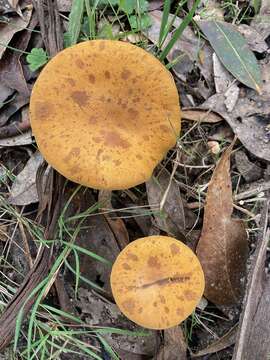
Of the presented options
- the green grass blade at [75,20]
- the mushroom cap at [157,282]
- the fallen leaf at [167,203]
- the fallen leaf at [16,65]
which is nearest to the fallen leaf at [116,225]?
the fallen leaf at [167,203]

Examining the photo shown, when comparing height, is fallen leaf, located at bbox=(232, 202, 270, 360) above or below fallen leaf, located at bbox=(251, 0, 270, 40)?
below

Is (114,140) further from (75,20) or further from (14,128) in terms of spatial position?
Result: (75,20)

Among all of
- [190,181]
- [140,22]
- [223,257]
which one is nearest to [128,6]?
[140,22]

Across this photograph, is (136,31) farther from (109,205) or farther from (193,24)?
(109,205)

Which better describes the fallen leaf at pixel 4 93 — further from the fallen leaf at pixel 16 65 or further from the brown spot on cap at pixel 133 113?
the brown spot on cap at pixel 133 113

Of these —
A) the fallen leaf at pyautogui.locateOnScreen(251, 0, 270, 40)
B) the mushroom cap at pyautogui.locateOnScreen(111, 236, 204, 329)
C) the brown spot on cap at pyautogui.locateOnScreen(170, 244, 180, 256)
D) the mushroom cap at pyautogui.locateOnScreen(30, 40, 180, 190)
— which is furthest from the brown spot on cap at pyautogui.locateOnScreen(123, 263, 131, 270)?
the fallen leaf at pyautogui.locateOnScreen(251, 0, 270, 40)

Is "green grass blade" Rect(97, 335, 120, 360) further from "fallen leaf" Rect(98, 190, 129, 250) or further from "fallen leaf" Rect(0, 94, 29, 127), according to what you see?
"fallen leaf" Rect(0, 94, 29, 127)
